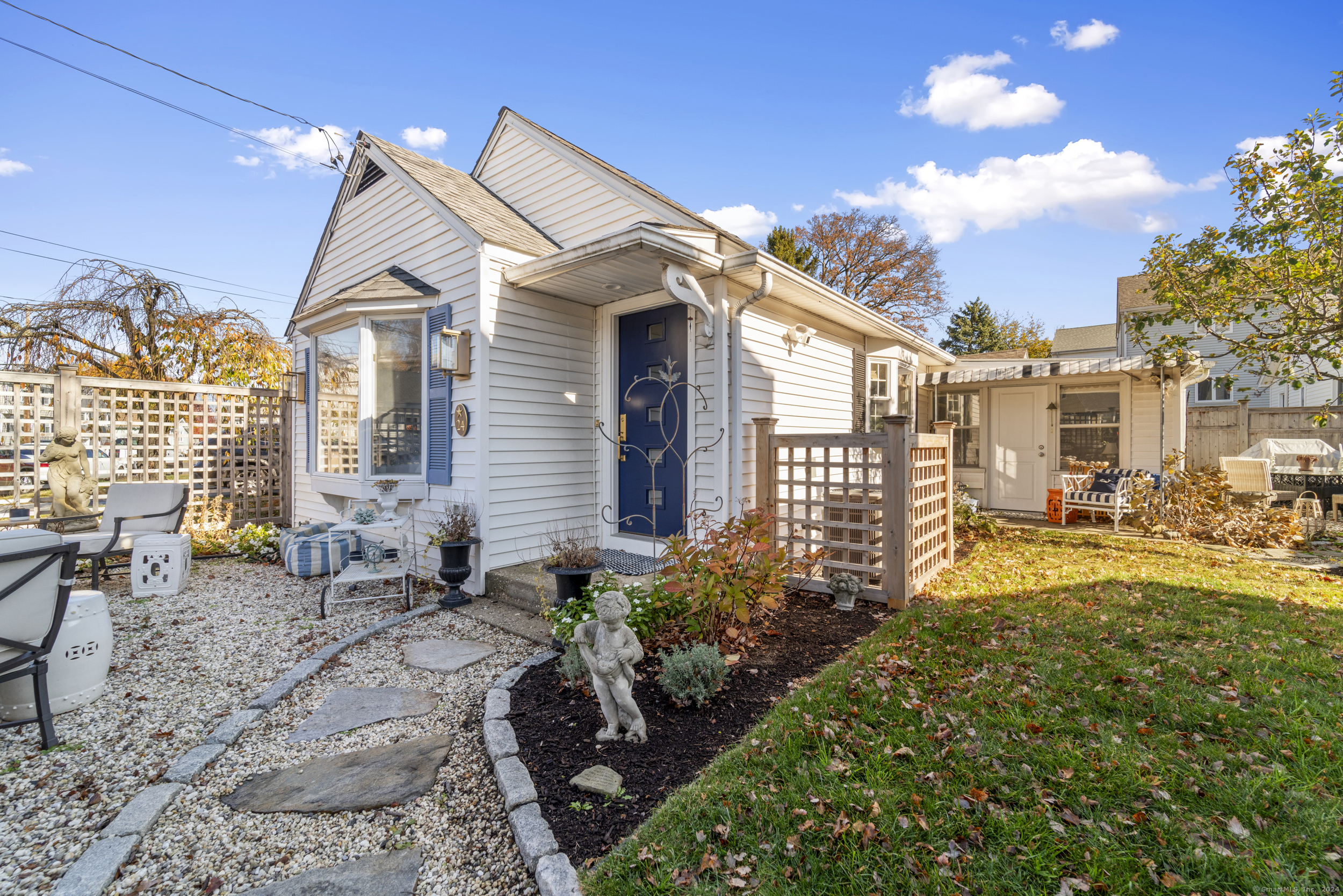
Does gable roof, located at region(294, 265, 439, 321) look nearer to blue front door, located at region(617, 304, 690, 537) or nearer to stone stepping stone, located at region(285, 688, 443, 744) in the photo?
blue front door, located at region(617, 304, 690, 537)

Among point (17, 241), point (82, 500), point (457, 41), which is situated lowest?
point (82, 500)

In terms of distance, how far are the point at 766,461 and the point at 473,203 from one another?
173 inches

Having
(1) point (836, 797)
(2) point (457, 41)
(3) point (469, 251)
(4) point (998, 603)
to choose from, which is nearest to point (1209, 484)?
(4) point (998, 603)

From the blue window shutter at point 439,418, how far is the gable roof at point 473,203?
90 cm

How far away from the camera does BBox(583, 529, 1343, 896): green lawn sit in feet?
5.99

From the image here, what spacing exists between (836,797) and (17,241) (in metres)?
18.9

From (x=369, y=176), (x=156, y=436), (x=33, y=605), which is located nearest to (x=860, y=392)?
(x=369, y=176)

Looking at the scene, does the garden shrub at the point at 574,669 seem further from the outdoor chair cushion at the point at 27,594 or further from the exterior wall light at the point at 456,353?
the exterior wall light at the point at 456,353

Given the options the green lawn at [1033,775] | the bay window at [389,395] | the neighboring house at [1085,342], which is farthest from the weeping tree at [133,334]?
the neighboring house at [1085,342]

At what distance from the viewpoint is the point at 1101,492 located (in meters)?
8.52

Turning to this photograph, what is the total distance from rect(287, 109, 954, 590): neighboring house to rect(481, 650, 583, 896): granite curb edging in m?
2.50

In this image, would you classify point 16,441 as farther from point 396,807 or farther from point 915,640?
point 915,640

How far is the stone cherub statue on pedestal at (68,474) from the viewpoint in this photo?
6055 mm

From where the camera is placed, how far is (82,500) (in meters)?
6.20
